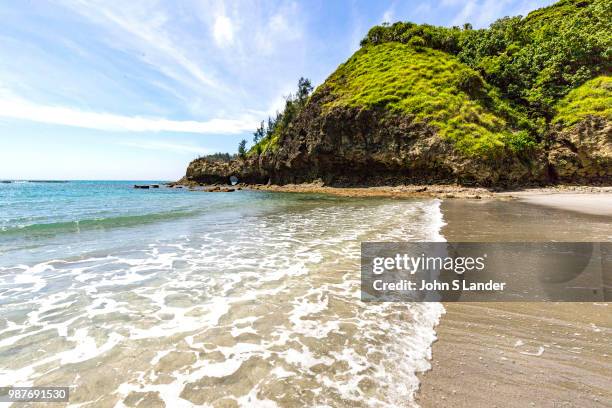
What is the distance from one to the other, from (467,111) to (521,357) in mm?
42935

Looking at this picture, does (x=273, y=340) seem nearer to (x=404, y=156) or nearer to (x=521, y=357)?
(x=521, y=357)

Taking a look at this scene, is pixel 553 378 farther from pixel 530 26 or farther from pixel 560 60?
pixel 530 26

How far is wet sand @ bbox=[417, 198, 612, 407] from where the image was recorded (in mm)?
2756

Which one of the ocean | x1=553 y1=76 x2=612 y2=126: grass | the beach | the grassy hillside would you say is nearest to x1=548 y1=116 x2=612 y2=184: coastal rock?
x1=553 y1=76 x2=612 y2=126: grass

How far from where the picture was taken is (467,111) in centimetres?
3875

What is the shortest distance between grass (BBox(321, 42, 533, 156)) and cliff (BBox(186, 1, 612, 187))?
18cm

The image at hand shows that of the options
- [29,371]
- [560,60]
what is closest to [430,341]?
[29,371]

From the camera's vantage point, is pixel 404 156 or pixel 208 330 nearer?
pixel 208 330

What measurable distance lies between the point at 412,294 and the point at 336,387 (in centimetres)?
306

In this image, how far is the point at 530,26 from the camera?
59.4m

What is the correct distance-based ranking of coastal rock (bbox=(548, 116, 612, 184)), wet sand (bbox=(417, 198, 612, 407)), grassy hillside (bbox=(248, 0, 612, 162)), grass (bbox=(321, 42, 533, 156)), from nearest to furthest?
wet sand (bbox=(417, 198, 612, 407)) → coastal rock (bbox=(548, 116, 612, 184)) → grass (bbox=(321, 42, 533, 156)) → grassy hillside (bbox=(248, 0, 612, 162))

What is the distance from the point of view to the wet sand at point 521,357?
276 cm

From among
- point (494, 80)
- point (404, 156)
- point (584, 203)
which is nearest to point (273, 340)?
point (584, 203)

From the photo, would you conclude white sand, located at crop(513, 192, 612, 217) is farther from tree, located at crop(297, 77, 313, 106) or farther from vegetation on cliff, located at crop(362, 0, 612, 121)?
tree, located at crop(297, 77, 313, 106)
